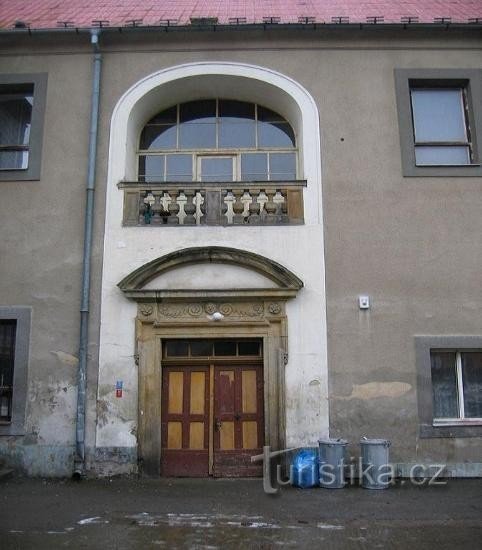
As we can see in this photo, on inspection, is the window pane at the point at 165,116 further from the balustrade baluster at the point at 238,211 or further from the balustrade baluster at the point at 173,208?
the balustrade baluster at the point at 238,211

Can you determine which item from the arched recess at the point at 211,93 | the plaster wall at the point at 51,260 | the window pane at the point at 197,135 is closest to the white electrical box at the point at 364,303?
the arched recess at the point at 211,93

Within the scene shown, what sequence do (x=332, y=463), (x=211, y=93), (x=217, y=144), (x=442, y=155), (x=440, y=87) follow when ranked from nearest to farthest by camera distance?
1. (x=332, y=463)
2. (x=442, y=155)
3. (x=440, y=87)
4. (x=217, y=144)
5. (x=211, y=93)

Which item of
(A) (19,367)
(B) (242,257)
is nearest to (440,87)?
(B) (242,257)

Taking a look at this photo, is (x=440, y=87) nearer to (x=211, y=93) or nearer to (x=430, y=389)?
(x=211, y=93)

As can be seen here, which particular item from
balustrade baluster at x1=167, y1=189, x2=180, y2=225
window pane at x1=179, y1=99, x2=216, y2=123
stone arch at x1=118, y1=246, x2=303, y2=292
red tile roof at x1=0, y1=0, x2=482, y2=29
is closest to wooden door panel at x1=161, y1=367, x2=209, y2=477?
stone arch at x1=118, y1=246, x2=303, y2=292

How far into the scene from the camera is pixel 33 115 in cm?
1099

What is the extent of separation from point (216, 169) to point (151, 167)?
1.27 metres

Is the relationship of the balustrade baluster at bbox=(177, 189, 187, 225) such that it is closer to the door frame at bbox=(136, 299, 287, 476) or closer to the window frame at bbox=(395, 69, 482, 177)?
the door frame at bbox=(136, 299, 287, 476)

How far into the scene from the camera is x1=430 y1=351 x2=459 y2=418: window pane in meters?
10.0

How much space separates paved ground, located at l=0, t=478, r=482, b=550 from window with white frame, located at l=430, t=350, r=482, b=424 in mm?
1116

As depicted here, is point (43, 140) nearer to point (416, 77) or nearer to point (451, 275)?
point (416, 77)

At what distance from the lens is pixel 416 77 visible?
36.0 feet

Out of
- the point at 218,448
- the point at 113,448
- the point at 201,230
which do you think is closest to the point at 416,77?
the point at 201,230

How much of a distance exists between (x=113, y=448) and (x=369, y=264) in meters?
5.25
